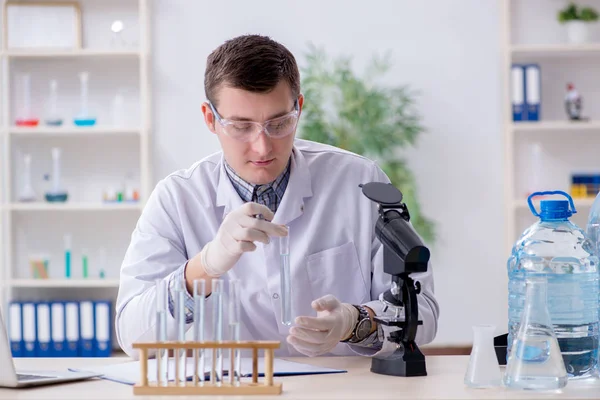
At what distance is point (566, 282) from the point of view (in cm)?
138

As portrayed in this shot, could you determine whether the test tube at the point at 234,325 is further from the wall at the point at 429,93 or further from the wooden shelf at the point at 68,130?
the wall at the point at 429,93

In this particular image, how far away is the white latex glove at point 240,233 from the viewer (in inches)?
58.4

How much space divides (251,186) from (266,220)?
387mm

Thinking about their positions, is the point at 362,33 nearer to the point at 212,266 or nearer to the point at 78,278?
the point at 78,278

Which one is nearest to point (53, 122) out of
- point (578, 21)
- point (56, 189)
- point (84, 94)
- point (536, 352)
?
point (84, 94)

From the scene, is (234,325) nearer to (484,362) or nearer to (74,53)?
(484,362)

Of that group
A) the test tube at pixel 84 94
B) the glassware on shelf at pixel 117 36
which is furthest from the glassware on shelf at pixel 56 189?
the glassware on shelf at pixel 117 36

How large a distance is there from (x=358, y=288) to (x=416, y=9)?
101 inches

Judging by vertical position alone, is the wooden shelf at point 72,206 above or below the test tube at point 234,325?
above

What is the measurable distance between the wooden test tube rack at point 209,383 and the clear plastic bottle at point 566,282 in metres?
0.42

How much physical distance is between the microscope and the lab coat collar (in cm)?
47

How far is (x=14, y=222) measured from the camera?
4156 millimetres

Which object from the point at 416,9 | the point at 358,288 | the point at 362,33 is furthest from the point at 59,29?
the point at 358,288

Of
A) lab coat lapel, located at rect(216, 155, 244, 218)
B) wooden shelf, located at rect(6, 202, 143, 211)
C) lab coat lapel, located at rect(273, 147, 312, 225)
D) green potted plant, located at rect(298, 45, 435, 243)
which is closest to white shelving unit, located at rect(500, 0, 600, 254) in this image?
green potted plant, located at rect(298, 45, 435, 243)
